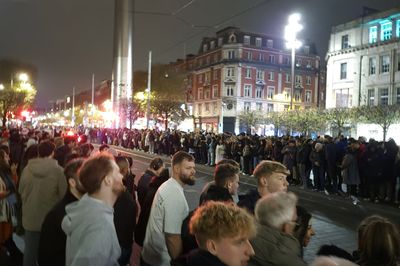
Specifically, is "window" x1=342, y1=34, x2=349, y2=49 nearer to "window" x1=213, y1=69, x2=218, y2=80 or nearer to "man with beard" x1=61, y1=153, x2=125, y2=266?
"window" x1=213, y1=69, x2=218, y2=80

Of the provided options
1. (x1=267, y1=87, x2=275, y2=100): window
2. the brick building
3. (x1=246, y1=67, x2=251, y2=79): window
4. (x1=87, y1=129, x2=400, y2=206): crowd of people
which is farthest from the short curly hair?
(x1=267, y1=87, x2=275, y2=100): window

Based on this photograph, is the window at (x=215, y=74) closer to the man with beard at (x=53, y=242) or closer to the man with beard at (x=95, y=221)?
the man with beard at (x=53, y=242)

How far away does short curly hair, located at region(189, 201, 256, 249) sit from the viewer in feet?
8.52

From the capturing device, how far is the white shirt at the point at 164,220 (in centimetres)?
395

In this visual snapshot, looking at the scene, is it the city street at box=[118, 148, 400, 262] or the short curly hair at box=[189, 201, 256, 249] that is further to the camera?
the city street at box=[118, 148, 400, 262]

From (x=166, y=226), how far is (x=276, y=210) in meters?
1.11

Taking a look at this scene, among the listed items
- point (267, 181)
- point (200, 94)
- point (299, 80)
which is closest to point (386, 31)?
point (299, 80)

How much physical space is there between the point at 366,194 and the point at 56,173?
11.5 m

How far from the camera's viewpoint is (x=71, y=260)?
2871 millimetres

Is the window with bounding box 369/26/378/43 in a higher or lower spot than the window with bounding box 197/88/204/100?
higher

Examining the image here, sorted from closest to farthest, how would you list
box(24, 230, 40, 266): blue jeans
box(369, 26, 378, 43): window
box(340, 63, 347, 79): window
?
box(24, 230, 40, 266): blue jeans
box(369, 26, 378, 43): window
box(340, 63, 347, 79): window

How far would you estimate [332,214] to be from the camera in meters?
11.7

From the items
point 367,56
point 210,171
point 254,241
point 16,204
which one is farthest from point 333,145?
point 367,56

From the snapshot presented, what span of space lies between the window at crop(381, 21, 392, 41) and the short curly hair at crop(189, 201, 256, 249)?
47.4 m
